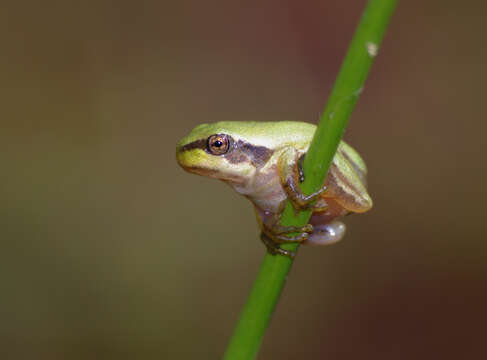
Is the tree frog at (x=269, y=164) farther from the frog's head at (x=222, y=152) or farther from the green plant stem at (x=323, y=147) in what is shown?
the green plant stem at (x=323, y=147)

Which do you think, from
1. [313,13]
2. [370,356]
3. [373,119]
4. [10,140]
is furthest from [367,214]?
[10,140]

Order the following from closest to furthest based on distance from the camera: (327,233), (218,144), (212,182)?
1. (218,144)
2. (327,233)
3. (212,182)

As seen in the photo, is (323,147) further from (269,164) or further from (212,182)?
(212,182)

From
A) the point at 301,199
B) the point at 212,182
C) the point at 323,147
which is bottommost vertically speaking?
the point at 212,182

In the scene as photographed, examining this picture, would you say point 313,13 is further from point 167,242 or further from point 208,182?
point 167,242

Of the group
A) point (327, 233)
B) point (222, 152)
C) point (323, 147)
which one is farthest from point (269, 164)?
point (323, 147)

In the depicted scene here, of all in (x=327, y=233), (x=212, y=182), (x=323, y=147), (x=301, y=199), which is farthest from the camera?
(x=212, y=182)

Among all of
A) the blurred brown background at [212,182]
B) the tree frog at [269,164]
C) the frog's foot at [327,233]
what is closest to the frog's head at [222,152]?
the tree frog at [269,164]
